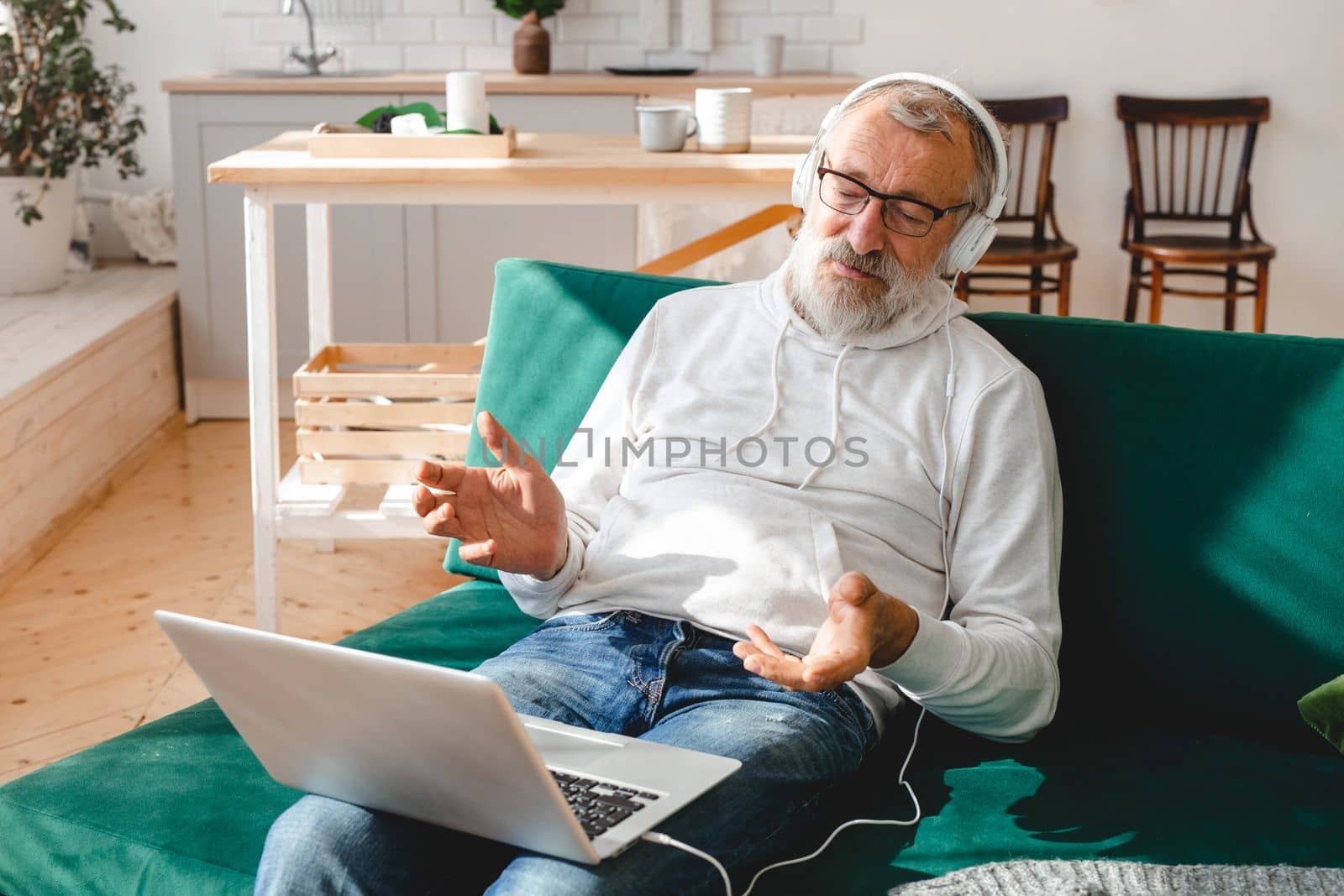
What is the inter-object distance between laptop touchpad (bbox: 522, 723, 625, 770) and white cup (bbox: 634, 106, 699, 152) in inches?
63.0

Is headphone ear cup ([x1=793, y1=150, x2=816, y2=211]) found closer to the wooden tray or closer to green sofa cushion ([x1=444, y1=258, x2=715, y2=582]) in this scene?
green sofa cushion ([x1=444, y1=258, x2=715, y2=582])

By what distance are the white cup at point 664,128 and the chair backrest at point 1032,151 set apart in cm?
231

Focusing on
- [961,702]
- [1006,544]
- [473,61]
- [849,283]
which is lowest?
[961,702]

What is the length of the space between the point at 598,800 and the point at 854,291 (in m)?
0.74

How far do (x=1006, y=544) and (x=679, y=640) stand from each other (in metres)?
0.39

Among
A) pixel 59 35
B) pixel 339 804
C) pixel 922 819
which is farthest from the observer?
pixel 59 35

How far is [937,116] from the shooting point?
1.69 meters

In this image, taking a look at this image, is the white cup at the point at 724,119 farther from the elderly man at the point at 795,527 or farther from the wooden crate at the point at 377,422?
the elderly man at the point at 795,527

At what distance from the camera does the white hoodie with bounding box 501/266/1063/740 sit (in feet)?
5.06

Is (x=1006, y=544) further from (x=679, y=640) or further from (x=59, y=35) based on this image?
(x=59, y=35)

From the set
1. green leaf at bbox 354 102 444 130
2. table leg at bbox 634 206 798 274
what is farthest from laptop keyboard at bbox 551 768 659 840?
table leg at bbox 634 206 798 274

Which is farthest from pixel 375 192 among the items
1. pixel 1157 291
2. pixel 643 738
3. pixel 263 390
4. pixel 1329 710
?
pixel 1157 291

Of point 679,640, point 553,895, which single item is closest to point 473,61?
point 679,640

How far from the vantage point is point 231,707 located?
51.9 inches
